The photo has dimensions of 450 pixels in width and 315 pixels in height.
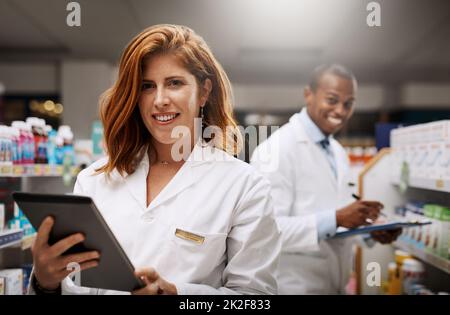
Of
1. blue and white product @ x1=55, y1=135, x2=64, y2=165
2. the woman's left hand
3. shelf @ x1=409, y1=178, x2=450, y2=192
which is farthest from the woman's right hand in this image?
shelf @ x1=409, y1=178, x2=450, y2=192

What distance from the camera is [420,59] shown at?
2.42 meters

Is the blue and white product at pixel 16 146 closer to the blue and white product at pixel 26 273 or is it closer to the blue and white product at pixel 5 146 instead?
the blue and white product at pixel 5 146

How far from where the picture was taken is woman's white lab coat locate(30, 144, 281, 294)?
1.26 m

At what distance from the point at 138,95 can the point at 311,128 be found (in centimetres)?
93

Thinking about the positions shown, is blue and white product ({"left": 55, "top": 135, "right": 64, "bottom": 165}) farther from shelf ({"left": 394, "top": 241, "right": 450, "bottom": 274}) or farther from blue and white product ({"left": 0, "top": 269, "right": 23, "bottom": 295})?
shelf ({"left": 394, "top": 241, "right": 450, "bottom": 274})

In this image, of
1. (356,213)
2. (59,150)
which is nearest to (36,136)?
(59,150)

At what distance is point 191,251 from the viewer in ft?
4.14

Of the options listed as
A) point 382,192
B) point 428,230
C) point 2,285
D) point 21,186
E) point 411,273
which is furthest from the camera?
point 382,192

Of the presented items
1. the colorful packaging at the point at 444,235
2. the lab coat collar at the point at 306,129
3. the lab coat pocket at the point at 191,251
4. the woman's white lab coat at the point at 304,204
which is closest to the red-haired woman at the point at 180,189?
the lab coat pocket at the point at 191,251

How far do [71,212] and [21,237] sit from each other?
3.39ft

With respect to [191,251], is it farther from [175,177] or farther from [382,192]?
[382,192]

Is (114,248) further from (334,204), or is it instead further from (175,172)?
(334,204)
